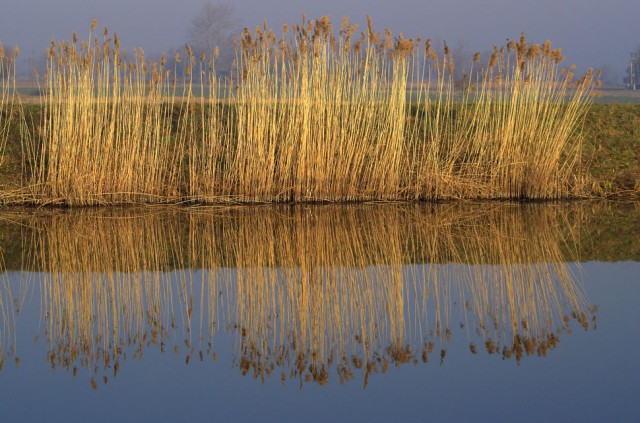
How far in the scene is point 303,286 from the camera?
5.69 metres

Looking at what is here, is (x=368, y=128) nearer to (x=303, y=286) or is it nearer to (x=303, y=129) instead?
(x=303, y=129)

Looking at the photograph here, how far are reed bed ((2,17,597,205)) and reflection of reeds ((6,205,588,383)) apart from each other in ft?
2.20

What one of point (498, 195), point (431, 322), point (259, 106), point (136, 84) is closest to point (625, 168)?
point (498, 195)

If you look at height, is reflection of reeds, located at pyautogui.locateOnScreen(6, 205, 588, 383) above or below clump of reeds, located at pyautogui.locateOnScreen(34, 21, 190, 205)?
below

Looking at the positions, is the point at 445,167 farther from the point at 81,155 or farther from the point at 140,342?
the point at 140,342

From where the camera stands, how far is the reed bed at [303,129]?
881 centimetres

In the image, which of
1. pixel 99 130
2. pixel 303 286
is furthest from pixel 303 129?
pixel 303 286

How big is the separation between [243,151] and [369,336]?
15.3 feet

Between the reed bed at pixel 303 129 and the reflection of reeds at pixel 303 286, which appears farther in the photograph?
the reed bed at pixel 303 129

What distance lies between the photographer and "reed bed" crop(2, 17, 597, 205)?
28.9ft

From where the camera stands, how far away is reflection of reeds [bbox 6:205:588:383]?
4539 millimetres

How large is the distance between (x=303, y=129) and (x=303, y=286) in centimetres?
346

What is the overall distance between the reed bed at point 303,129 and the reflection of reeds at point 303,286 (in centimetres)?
67

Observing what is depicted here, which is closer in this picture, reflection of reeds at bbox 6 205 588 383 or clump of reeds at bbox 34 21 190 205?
reflection of reeds at bbox 6 205 588 383
